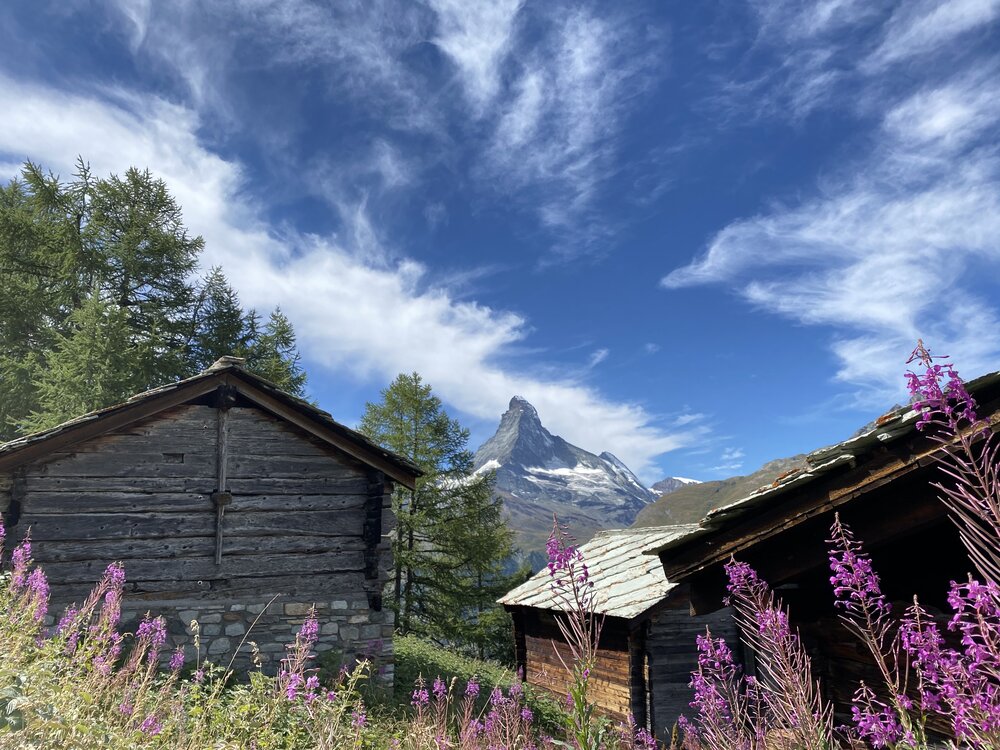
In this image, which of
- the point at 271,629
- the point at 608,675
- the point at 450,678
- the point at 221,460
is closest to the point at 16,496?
the point at 221,460

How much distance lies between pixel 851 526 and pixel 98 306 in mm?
21372

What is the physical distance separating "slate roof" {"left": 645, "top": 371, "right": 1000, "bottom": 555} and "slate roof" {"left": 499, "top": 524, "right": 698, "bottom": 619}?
607 centimetres

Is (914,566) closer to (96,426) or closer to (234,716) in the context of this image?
(234,716)

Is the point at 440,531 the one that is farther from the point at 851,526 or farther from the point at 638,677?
the point at 851,526

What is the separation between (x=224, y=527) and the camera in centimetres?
1008

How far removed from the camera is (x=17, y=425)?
20344mm

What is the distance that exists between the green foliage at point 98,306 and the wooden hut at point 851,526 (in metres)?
19.9

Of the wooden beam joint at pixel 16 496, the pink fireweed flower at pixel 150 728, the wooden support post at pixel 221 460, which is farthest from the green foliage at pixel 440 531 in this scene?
the pink fireweed flower at pixel 150 728

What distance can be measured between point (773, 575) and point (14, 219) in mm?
26875

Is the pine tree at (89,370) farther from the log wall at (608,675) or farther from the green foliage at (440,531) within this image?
the log wall at (608,675)

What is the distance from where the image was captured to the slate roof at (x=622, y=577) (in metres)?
11.8

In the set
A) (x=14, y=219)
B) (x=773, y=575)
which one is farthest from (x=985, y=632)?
(x=14, y=219)

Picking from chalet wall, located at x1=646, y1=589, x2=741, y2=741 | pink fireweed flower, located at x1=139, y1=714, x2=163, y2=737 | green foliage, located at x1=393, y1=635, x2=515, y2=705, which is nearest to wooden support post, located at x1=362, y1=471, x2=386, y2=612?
green foliage, located at x1=393, y1=635, x2=515, y2=705

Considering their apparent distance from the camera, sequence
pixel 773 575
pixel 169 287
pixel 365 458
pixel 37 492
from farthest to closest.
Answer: pixel 169 287 < pixel 365 458 < pixel 37 492 < pixel 773 575
